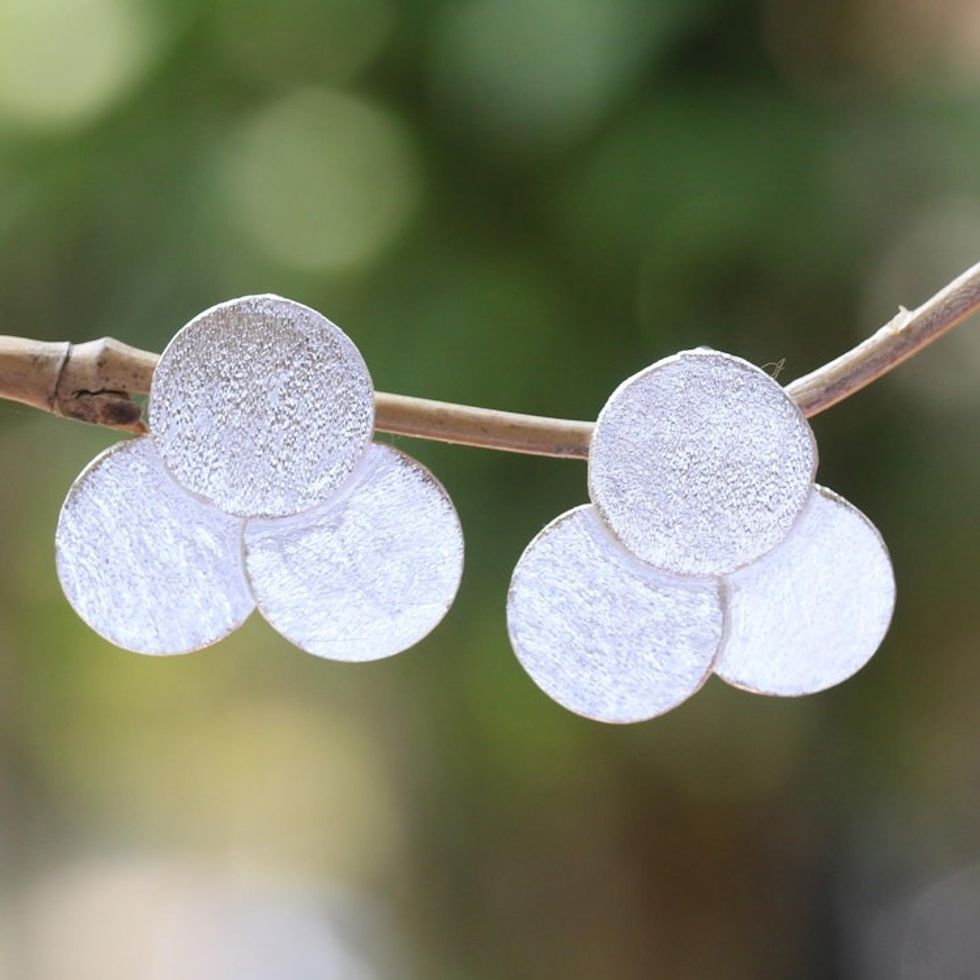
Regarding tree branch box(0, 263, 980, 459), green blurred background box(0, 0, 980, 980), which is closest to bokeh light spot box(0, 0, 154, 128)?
green blurred background box(0, 0, 980, 980)

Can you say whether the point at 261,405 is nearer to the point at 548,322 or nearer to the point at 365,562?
the point at 365,562

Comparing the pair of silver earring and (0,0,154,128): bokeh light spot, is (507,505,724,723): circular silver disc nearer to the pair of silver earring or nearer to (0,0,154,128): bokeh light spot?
the pair of silver earring

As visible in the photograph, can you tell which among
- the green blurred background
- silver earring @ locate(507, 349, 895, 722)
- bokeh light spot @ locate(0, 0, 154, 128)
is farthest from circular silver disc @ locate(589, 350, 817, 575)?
bokeh light spot @ locate(0, 0, 154, 128)

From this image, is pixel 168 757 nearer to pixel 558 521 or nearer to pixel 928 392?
pixel 928 392

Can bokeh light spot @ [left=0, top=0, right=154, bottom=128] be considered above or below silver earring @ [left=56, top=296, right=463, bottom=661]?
below

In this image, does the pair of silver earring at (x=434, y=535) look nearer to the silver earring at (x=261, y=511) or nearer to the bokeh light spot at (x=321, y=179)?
the silver earring at (x=261, y=511)

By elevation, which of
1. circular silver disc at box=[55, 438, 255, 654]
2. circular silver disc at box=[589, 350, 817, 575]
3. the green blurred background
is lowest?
the green blurred background

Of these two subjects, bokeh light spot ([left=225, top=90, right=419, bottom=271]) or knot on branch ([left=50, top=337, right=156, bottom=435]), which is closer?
knot on branch ([left=50, top=337, right=156, bottom=435])
